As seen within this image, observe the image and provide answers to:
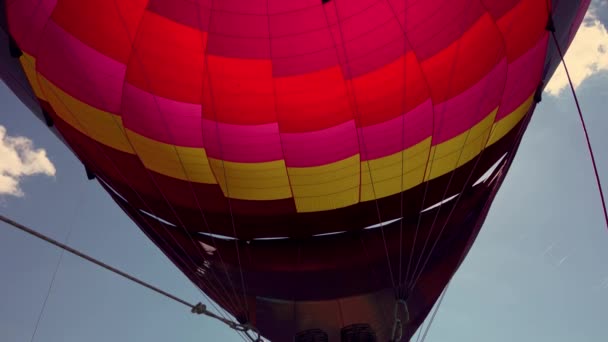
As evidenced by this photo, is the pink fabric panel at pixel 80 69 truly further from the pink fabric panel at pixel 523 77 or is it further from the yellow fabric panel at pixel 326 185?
the pink fabric panel at pixel 523 77

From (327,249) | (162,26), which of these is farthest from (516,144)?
(162,26)

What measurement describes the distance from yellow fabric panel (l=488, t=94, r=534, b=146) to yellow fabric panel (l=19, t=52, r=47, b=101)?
5.72 metres

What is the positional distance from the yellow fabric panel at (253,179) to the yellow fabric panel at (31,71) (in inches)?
88.5

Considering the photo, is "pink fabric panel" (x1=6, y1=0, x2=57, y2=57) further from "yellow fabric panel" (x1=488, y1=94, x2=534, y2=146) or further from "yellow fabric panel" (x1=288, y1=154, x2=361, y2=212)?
"yellow fabric panel" (x1=488, y1=94, x2=534, y2=146)

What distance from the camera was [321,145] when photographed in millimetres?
6406

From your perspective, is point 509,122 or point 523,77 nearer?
point 523,77

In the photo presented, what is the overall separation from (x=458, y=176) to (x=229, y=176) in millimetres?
3167

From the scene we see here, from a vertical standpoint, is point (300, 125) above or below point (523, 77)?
below

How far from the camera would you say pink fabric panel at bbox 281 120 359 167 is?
248 inches

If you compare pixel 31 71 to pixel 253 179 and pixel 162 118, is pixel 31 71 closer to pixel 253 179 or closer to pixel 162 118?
pixel 162 118

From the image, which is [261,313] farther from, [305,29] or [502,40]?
[502,40]

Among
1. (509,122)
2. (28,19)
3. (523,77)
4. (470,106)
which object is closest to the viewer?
(28,19)

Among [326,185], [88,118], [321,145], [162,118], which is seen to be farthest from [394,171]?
[88,118]

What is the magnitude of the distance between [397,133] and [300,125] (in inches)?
46.4
